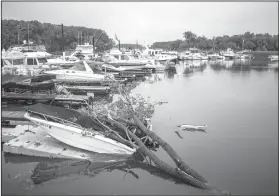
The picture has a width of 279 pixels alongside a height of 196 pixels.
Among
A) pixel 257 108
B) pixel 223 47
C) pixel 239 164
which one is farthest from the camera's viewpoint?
pixel 223 47

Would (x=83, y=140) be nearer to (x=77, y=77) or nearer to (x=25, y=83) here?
(x=25, y=83)

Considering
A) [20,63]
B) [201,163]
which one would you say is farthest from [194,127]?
[20,63]

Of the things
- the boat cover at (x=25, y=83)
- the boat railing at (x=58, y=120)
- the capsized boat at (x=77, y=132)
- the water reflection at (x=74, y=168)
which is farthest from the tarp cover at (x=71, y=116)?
the boat cover at (x=25, y=83)

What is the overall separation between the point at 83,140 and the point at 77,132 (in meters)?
0.45

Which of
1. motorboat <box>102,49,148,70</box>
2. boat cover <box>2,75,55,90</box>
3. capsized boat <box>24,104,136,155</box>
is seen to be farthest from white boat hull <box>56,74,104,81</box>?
capsized boat <box>24,104,136,155</box>

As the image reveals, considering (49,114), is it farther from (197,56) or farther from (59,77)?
(197,56)

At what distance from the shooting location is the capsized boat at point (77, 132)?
1106 centimetres

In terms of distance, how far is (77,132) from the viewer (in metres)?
11.0

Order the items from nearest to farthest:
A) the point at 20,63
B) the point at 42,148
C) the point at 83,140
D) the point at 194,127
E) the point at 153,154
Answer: the point at 153,154, the point at 83,140, the point at 42,148, the point at 194,127, the point at 20,63

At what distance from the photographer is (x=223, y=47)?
116 meters

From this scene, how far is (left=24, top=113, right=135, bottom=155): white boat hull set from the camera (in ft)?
36.2

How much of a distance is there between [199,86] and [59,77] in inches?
628

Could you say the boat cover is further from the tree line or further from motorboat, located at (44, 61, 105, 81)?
the tree line

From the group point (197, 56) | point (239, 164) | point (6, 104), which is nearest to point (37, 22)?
point (197, 56)
